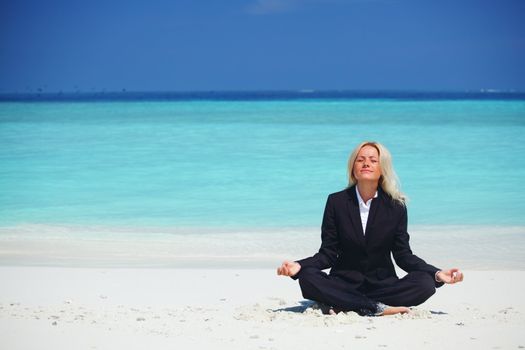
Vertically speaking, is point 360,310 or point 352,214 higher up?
point 352,214

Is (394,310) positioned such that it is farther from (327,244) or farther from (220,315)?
(220,315)

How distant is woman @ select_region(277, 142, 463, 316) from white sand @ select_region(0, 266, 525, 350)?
0.13 metres

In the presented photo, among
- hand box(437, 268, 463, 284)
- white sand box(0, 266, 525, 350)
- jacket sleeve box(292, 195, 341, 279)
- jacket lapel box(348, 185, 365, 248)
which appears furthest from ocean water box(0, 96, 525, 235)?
hand box(437, 268, 463, 284)

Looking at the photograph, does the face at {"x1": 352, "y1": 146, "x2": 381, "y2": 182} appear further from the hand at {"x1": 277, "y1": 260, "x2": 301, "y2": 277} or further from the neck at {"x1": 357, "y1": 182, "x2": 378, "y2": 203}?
the hand at {"x1": 277, "y1": 260, "x2": 301, "y2": 277}

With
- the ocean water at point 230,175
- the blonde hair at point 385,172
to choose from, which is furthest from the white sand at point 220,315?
the ocean water at point 230,175

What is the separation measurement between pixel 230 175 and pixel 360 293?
8.93m

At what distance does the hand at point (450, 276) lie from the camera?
427cm

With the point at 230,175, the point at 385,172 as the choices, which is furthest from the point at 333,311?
the point at 230,175

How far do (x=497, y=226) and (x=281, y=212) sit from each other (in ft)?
7.70

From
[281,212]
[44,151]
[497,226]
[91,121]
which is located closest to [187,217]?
[281,212]

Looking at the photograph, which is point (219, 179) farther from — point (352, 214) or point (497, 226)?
point (352, 214)

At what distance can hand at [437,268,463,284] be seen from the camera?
427 cm

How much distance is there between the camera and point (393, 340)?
12.9 feet

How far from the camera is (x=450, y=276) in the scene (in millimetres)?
4344
